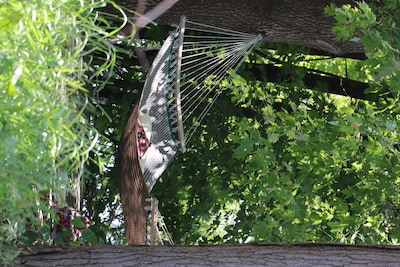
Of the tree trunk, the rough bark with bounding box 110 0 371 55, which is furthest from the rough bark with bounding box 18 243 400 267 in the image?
the rough bark with bounding box 110 0 371 55

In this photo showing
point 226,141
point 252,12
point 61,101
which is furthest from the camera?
point 226,141

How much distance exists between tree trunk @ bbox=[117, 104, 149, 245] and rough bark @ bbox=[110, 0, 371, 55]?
0.67 m

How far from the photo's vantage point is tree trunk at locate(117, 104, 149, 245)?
2.64 m

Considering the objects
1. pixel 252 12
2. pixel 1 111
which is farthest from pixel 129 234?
pixel 1 111

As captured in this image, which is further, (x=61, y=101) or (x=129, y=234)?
(x=129, y=234)

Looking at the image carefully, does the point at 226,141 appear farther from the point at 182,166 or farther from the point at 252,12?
the point at 252,12

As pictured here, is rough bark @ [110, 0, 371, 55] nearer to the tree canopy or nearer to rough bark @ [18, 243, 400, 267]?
the tree canopy

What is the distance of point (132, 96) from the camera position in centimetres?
411

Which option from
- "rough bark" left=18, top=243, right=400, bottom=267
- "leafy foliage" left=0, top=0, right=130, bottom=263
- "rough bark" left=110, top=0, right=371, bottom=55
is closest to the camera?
"leafy foliage" left=0, top=0, right=130, bottom=263

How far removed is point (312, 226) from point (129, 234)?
1161 millimetres

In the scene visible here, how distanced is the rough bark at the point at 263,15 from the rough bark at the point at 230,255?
1.22 meters

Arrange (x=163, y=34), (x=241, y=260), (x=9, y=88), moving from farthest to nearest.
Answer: (x=163, y=34), (x=241, y=260), (x=9, y=88)

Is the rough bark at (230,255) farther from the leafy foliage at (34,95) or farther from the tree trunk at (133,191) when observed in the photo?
the leafy foliage at (34,95)

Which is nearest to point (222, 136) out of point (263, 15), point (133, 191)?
point (263, 15)
